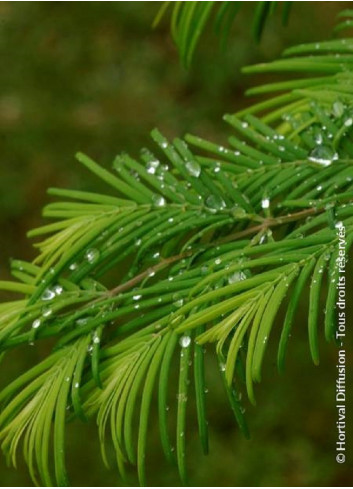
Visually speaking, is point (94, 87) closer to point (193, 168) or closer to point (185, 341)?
point (193, 168)

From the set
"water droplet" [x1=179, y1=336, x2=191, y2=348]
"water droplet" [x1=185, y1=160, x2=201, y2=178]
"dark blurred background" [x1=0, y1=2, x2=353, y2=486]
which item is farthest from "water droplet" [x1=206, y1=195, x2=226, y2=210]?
"dark blurred background" [x1=0, y1=2, x2=353, y2=486]

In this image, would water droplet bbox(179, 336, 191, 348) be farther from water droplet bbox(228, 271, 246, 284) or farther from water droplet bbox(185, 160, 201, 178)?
water droplet bbox(185, 160, 201, 178)

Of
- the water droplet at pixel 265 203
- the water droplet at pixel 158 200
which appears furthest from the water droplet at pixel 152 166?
the water droplet at pixel 265 203

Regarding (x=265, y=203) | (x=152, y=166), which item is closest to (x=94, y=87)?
(x=152, y=166)

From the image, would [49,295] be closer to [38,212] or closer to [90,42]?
[38,212]

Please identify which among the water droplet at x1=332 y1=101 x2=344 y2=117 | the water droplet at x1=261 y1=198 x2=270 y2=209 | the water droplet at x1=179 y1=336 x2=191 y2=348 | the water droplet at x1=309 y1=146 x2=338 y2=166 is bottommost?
the water droplet at x1=179 y1=336 x2=191 y2=348

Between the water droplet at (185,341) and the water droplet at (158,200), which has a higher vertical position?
the water droplet at (158,200)

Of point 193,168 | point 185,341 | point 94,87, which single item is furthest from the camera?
point 94,87

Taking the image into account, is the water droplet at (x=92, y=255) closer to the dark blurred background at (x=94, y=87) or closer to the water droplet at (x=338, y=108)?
the water droplet at (x=338, y=108)
